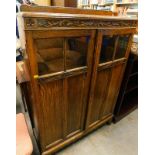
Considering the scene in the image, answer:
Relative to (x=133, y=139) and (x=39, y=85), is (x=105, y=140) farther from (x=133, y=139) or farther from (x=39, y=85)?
(x=39, y=85)

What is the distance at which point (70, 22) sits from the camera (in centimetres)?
81

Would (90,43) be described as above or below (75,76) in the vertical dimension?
above

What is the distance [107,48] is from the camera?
1138 mm

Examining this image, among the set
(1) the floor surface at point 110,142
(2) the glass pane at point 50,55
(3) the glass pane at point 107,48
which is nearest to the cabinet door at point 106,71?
(3) the glass pane at point 107,48

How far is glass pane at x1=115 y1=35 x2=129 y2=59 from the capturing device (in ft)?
3.95

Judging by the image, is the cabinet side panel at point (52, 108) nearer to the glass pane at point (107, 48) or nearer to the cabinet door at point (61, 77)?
the cabinet door at point (61, 77)

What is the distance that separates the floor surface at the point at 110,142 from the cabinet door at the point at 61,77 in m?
0.28

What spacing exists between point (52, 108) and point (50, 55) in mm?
420

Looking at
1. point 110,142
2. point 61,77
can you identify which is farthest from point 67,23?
point 110,142

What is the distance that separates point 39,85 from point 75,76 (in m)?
0.29

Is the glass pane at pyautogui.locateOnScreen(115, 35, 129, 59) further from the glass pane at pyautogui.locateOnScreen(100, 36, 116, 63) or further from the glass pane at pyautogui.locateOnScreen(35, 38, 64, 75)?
the glass pane at pyautogui.locateOnScreen(35, 38, 64, 75)

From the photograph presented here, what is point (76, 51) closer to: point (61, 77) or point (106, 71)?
point (61, 77)

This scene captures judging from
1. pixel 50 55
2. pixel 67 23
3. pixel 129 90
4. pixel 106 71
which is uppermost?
pixel 67 23
